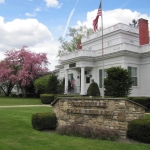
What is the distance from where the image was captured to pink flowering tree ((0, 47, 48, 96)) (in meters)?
34.1

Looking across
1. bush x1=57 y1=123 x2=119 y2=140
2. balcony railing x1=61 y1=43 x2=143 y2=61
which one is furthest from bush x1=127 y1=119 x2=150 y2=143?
balcony railing x1=61 y1=43 x2=143 y2=61

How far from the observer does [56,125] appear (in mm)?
9086

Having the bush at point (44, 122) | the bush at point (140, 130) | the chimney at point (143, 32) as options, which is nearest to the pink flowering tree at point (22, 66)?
the chimney at point (143, 32)

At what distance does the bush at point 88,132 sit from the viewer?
7.23 m

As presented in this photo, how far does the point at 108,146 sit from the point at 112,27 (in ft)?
66.5

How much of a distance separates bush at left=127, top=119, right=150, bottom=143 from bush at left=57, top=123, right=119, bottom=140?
21.7 inches

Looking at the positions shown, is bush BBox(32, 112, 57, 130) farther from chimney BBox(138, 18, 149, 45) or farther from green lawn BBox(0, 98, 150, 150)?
chimney BBox(138, 18, 149, 45)

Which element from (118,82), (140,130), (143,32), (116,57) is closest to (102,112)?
(140,130)

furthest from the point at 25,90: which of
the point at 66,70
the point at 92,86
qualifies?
the point at 92,86

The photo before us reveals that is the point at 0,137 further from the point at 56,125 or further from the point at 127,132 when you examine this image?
the point at 127,132

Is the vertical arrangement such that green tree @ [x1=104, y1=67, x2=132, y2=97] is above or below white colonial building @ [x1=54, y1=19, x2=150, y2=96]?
below

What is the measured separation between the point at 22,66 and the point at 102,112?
96.5 feet

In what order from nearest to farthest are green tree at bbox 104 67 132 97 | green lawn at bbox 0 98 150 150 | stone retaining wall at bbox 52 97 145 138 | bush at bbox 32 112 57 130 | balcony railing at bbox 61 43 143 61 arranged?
green lawn at bbox 0 98 150 150, stone retaining wall at bbox 52 97 145 138, bush at bbox 32 112 57 130, green tree at bbox 104 67 132 97, balcony railing at bbox 61 43 143 61

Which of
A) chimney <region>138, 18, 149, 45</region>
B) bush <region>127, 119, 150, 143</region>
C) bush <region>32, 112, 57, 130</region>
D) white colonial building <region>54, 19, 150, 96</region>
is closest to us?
bush <region>127, 119, 150, 143</region>
